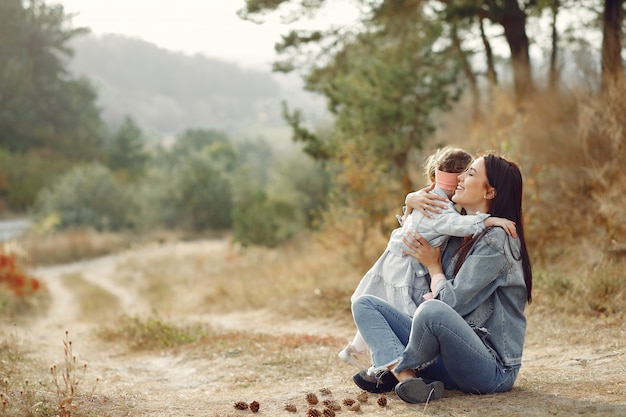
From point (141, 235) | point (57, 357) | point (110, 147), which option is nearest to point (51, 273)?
point (141, 235)

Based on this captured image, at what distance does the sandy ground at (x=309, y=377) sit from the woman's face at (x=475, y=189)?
1.08 meters

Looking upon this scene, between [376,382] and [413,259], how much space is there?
0.77 m

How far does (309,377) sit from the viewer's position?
16.5 feet

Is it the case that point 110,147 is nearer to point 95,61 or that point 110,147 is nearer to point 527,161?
point 527,161

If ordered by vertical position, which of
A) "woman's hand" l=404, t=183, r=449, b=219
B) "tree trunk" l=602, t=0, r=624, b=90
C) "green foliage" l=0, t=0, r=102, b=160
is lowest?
"woman's hand" l=404, t=183, r=449, b=219

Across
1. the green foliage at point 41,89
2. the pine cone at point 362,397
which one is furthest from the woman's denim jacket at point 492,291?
the green foliage at point 41,89

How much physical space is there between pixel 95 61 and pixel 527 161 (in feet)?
372

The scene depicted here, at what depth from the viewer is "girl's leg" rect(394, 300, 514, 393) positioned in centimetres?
341

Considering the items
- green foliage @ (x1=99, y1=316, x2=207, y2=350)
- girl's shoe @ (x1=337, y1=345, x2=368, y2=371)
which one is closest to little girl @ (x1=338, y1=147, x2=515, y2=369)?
girl's shoe @ (x1=337, y1=345, x2=368, y2=371)

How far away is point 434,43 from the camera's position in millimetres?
15195

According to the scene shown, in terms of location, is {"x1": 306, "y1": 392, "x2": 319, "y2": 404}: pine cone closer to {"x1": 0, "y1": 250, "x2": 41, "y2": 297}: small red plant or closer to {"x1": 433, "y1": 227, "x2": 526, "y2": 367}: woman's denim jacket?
{"x1": 433, "y1": 227, "x2": 526, "y2": 367}: woman's denim jacket

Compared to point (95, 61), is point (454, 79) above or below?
below

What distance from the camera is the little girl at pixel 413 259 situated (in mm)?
3672

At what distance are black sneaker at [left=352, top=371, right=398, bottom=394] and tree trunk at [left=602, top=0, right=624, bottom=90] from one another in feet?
22.6
